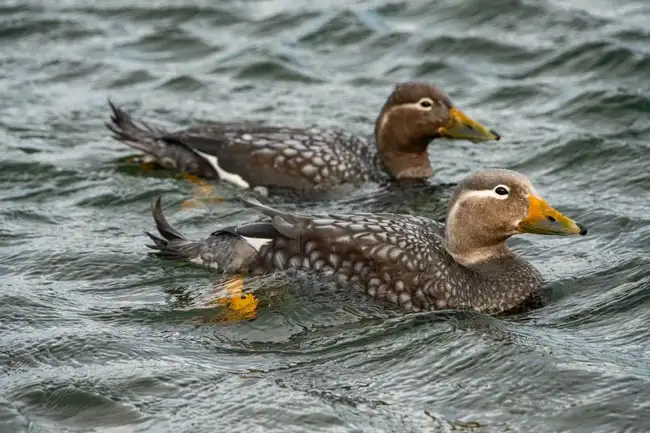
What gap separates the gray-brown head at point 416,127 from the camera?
12430 millimetres

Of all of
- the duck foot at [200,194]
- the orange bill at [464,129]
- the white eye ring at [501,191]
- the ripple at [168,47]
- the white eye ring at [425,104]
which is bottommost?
the duck foot at [200,194]

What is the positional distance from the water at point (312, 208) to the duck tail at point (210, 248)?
132 mm

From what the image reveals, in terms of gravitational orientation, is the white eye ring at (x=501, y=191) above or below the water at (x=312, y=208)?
above

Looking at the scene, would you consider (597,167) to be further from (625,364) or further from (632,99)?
(625,364)

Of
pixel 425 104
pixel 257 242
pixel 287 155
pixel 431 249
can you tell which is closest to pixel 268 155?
pixel 287 155

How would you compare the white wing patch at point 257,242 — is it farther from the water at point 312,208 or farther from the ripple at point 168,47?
the ripple at point 168,47

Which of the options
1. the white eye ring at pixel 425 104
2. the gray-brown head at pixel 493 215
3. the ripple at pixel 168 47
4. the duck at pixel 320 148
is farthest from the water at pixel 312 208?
the white eye ring at pixel 425 104

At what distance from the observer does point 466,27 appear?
17.3 metres

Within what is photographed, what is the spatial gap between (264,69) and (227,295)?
272 inches

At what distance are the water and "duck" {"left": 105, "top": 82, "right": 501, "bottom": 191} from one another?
281mm

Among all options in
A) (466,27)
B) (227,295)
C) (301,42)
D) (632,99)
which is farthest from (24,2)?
(227,295)

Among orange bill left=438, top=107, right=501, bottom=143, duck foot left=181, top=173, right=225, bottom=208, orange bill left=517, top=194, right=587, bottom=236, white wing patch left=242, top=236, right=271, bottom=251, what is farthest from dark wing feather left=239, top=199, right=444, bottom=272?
orange bill left=438, top=107, right=501, bottom=143

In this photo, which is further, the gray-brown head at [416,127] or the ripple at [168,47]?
the ripple at [168,47]

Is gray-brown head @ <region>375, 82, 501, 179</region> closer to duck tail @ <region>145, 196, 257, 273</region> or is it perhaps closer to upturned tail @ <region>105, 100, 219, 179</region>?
upturned tail @ <region>105, 100, 219, 179</region>
